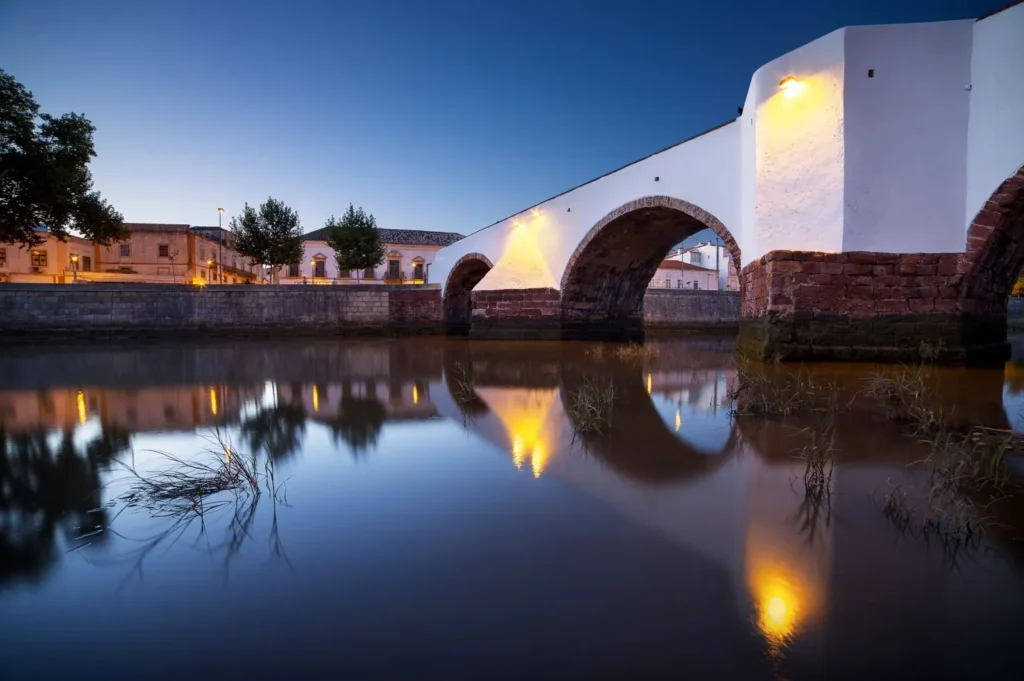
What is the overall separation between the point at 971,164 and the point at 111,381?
38.9 ft

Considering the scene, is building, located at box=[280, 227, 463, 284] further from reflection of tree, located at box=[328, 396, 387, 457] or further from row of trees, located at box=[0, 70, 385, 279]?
reflection of tree, located at box=[328, 396, 387, 457]

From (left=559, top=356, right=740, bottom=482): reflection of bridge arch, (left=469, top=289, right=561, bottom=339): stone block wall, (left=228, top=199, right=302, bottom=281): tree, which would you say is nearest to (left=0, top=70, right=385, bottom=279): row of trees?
(left=228, top=199, right=302, bottom=281): tree

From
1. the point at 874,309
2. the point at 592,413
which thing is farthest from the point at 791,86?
the point at 592,413

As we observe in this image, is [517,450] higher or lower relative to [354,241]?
lower

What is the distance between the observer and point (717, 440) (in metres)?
3.45

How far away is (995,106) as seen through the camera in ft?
21.8

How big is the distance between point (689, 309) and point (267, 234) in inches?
930

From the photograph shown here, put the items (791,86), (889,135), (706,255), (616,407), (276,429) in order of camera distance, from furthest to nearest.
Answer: (706,255)
(791,86)
(889,135)
(616,407)
(276,429)

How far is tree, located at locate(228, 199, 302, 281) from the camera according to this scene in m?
30.0

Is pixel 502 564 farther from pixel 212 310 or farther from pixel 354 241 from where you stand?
pixel 354 241

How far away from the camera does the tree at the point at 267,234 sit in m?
30.0

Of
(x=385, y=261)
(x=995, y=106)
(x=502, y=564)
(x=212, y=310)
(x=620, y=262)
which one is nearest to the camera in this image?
(x=502, y=564)

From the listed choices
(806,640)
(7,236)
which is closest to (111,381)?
(806,640)

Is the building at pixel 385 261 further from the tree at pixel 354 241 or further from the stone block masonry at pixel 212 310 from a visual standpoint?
the stone block masonry at pixel 212 310
